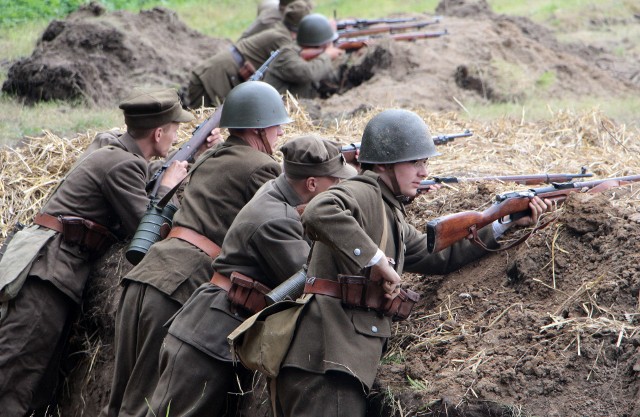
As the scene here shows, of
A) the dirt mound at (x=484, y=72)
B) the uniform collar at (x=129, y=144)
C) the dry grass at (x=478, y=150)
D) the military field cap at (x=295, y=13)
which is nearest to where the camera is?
the uniform collar at (x=129, y=144)

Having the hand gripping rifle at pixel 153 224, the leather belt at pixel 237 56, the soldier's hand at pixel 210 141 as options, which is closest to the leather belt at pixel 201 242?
the hand gripping rifle at pixel 153 224

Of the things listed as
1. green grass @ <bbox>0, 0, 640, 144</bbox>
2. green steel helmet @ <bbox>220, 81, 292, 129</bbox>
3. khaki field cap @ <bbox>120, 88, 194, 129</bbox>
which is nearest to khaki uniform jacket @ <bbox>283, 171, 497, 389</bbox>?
green steel helmet @ <bbox>220, 81, 292, 129</bbox>

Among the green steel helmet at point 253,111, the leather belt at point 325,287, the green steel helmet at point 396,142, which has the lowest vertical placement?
the leather belt at point 325,287

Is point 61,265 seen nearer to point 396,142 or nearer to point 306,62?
point 396,142

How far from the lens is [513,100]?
14242mm

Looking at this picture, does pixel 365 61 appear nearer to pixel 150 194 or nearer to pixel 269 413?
pixel 150 194

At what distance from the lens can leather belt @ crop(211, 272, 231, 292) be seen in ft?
21.7

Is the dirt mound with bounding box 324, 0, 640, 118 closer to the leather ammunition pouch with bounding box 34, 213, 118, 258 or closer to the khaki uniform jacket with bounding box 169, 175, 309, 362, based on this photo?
the leather ammunition pouch with bounding box 34, 213, 118, 258

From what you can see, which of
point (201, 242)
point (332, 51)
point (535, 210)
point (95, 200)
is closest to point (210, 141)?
point (95, 200)

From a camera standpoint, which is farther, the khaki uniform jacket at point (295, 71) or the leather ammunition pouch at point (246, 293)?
the khaki uniform jacket at point (295, 71)

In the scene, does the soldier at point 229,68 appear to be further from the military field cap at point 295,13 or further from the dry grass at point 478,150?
the dry grass at point 478,150

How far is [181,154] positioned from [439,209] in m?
2.13

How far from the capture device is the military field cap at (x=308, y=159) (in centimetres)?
646

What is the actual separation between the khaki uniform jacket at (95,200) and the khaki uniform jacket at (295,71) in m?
5.83
